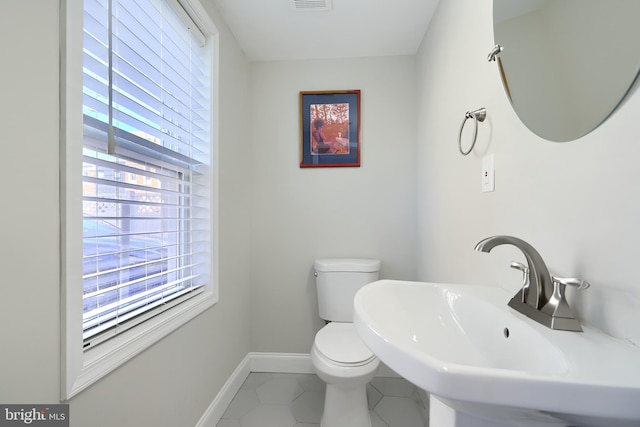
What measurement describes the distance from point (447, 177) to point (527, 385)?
1098 mm

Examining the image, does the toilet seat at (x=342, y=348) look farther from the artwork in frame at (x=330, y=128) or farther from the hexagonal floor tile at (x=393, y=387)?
the artwork in frame at (x=330, y=128)

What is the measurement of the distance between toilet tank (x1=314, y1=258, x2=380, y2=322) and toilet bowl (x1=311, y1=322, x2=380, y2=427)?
12.7 inches

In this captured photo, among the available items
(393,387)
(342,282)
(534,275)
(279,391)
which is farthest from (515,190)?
(279,391)

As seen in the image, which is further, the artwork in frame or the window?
the artwork in frame

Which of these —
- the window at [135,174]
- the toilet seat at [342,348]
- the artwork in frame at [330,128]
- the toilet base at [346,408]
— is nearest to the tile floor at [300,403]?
the toilet base at [346,408]

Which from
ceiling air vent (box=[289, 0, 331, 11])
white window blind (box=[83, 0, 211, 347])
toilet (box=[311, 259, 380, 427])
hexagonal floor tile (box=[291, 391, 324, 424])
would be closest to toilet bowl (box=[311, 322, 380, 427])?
toilet (box=[311, 259, 380, 427])

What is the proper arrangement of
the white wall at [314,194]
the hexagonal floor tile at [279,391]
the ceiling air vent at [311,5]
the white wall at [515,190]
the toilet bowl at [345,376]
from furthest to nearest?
the white wall at [314,194] → the hexagonal floor tile at [279,391] → the ceiling air vent at [311,5] → the toilet bowl at [345,376] → the white wall at [515,190]

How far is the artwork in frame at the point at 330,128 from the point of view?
193 cm

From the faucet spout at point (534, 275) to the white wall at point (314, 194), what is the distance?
126cm

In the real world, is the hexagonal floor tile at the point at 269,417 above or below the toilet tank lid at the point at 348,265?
below

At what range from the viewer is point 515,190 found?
0.82 meters

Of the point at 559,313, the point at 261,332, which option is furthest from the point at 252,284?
the point at 559,313

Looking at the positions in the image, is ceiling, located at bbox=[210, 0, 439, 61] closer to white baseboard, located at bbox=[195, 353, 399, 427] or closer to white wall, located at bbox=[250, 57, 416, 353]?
white wall, located at bbox=[250, 57, 416, 353]

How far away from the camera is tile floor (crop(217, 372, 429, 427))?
1.46 m
